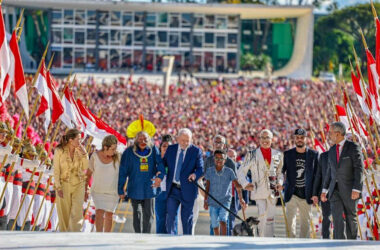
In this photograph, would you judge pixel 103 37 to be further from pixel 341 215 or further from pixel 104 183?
pixel 341 215

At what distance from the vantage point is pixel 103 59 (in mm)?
74500

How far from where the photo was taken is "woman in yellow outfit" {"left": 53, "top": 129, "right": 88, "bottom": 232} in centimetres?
1319

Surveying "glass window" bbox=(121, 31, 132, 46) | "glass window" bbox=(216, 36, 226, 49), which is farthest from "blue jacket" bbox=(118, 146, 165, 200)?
"glass window" bbox=(216, 36, 226, 49)

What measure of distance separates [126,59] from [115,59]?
76cm

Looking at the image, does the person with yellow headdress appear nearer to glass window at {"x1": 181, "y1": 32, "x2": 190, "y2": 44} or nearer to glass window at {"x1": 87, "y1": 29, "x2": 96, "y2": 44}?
Answer: glass window at {"x1": 87, "y1": 29, "x2": 96, "y2": 44}

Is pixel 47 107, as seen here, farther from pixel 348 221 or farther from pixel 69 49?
pixel 69 49

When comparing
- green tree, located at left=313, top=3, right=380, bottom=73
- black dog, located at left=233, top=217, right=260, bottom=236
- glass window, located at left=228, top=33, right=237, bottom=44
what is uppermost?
green tree, located at left=313, top=3, right=380, bottom=73

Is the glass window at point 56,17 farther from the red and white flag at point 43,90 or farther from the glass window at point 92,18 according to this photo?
the red and white flag at point 43,90

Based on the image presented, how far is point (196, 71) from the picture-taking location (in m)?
75.5

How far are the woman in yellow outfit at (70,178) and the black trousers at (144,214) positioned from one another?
74 cm

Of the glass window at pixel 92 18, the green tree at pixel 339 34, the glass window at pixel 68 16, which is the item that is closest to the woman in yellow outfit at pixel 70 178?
the glass window at pixel 92 18

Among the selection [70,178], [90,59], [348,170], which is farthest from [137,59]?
[348,170]

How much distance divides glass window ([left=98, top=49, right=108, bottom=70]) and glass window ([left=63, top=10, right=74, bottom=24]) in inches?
131

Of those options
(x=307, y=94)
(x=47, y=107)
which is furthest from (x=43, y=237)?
(x=307, y=94)
